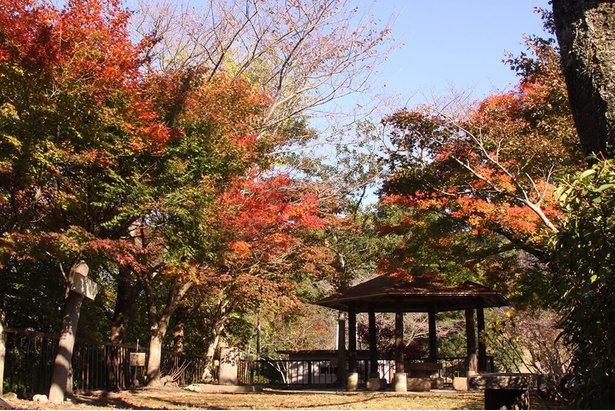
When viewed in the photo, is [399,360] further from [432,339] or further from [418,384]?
[432,339]

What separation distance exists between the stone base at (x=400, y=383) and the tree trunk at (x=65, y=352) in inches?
372

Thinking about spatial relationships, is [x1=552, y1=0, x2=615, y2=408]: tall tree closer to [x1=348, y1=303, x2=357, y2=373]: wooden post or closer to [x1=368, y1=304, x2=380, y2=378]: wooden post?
[x1=368, y1=304, x2=380, y2=378]: wooden post

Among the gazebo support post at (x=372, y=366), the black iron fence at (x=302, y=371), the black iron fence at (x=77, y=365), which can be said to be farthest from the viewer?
the black iron fence at (x=302, y=371)

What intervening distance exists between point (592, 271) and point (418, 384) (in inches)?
563

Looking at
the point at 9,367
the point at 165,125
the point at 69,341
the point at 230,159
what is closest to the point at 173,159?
the point at 165,125

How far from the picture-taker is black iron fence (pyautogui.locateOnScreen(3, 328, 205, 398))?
33.2 ft

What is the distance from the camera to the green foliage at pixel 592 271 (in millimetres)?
3521

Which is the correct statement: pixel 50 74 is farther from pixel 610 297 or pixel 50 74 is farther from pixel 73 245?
pixel 610 297

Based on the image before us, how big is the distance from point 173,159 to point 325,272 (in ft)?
41.3

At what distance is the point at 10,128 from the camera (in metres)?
7.67

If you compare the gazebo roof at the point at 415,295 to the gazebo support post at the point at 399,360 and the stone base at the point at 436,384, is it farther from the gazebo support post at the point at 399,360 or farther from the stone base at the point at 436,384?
the stone base at the point at 436,384

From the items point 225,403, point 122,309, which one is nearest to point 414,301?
point 225,403

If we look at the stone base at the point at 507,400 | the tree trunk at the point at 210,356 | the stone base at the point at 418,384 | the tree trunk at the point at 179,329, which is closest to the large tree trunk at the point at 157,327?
the tree trunk at the point at 179,329

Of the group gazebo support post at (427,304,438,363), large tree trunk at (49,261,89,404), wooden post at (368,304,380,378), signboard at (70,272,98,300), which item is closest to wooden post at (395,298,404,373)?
wooden post at (368,304,380,378)
